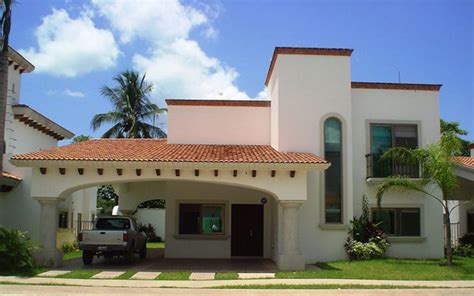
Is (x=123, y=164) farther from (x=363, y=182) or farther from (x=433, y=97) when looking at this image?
(x=433, y=97)

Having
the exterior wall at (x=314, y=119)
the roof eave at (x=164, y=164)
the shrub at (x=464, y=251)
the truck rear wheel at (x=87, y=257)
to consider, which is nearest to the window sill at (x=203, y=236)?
the truck rear wheel at (x=87, y=257)

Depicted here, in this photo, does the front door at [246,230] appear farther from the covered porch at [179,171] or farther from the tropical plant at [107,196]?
the tropical plant at [107,196]

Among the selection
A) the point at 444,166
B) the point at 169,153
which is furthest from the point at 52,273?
the point at 444,166

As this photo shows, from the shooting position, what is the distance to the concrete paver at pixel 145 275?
14867 mm

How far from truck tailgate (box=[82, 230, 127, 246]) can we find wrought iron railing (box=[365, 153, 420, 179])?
9.36 metres

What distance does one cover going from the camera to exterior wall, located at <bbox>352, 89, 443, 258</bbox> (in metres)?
20.1

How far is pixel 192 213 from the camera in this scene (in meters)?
22.1

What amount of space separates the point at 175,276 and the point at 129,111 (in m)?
26.1

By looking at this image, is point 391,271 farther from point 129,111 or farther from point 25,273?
point 129,111

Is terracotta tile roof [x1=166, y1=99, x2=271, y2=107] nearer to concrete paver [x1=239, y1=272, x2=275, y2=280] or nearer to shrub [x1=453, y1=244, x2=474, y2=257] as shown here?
concrete paver [x1=239, y1=272, x2=275, y2=280]

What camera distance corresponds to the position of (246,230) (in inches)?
871

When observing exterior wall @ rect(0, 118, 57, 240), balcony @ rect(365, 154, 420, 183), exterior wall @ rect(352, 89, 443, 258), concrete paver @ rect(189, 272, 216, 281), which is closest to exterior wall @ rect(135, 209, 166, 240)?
exterior wall @ rect(0, 118, 57, 240)

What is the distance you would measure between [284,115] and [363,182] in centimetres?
399

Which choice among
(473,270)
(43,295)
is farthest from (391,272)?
(43,295)
